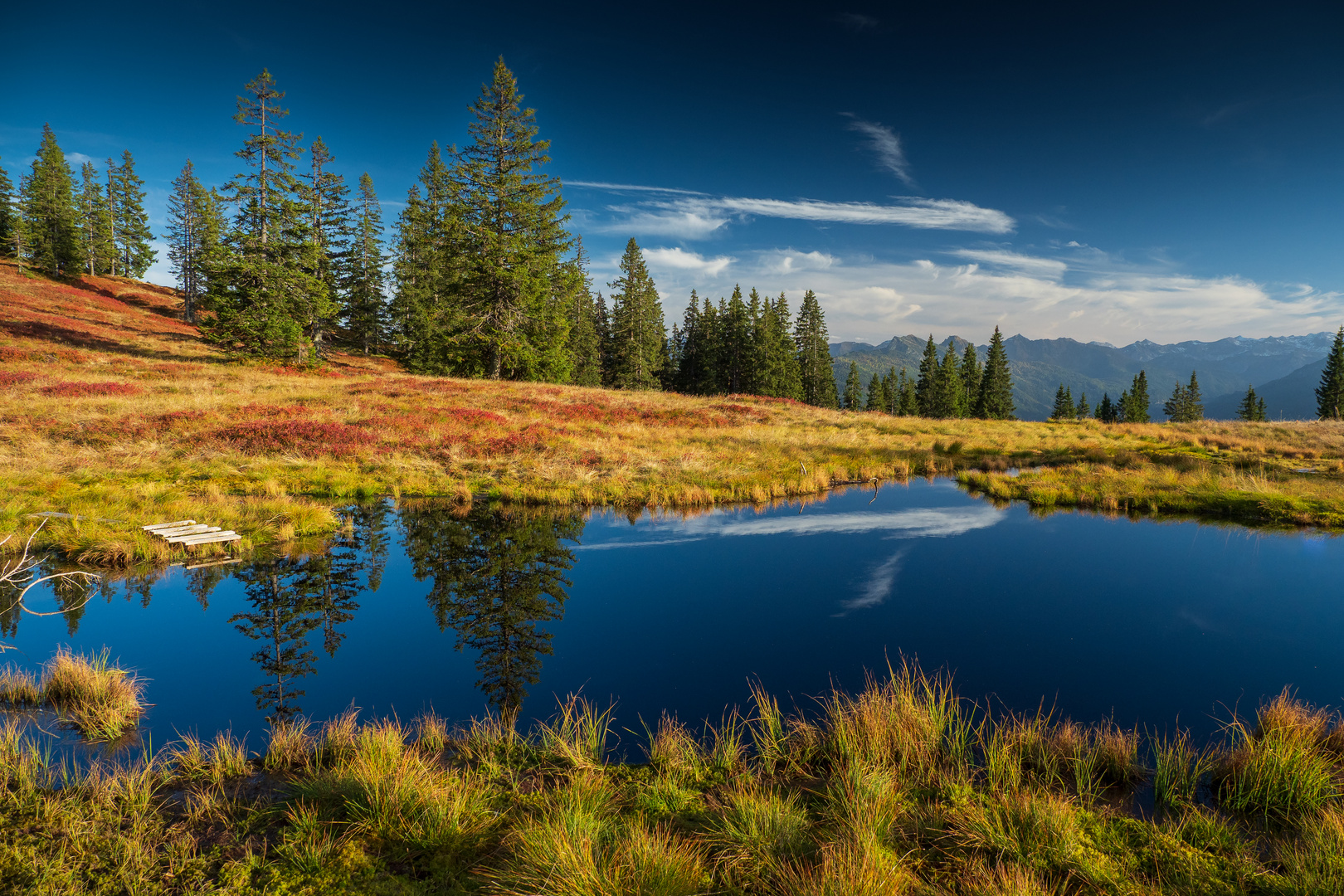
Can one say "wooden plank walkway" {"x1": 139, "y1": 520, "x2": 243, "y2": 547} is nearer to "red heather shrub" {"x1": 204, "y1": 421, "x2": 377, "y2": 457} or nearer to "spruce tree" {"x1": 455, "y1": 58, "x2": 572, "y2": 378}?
"red heather shrub" {"x1": 204, "y1": 421, "x2": 377, "y2": 457}

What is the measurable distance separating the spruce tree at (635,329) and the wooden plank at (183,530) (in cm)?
4403

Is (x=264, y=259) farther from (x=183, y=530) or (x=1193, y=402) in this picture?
(x=1193, y=402)

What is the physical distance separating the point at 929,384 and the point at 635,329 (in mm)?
42800

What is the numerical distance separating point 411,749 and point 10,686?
4.97 m

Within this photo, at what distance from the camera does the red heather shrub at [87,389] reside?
22.5 metres

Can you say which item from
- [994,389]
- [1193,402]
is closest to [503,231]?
[994,389]

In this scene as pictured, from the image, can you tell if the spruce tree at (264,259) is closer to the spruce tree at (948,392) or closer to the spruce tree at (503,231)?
the spruce tree at (503,231)

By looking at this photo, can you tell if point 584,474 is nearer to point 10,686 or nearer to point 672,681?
point 672,681

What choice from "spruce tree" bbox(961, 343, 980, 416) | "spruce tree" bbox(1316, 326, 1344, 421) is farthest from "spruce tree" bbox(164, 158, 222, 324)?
"spruce tree" bbox(1316, 326, 1344, 421)

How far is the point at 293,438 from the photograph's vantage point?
19.1m

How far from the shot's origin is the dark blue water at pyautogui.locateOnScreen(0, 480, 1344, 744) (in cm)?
664

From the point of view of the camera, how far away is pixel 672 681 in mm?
7059

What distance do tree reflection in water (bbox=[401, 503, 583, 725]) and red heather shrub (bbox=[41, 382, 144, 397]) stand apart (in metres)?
18.9

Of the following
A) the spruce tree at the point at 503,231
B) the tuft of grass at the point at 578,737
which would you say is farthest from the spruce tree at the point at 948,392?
the tuft of grass at the point at 578,737
